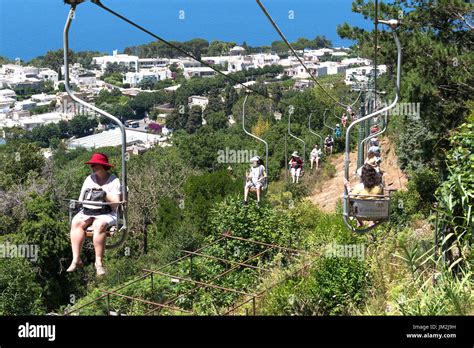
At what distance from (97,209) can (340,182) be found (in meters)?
16.7

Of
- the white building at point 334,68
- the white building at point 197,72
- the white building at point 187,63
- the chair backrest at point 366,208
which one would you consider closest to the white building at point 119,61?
the white building at point 197,72

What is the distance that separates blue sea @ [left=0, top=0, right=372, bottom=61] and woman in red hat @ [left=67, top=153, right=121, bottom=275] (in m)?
97.5

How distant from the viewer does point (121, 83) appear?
84.8m

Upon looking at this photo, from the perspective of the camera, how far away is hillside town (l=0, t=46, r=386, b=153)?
60.6m

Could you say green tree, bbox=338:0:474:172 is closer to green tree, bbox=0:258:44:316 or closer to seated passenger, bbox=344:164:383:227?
seated passenger, bbox=344:164:383:227

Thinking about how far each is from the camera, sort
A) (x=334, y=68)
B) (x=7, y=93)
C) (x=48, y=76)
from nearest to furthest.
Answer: (x=7, y=93) < (x=48, y=76) < (x=334, y=68)

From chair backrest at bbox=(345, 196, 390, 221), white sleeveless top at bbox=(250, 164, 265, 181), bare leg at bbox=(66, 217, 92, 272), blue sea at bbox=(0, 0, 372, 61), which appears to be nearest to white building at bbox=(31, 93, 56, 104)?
blue sea at bbox=(0, 0, 372, 61)

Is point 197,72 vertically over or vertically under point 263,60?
under

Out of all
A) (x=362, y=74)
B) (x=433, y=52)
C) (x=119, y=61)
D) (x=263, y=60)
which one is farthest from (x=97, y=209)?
(x=263, y=60)

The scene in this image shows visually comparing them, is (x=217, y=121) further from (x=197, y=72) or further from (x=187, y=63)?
(x=187, y=63)
